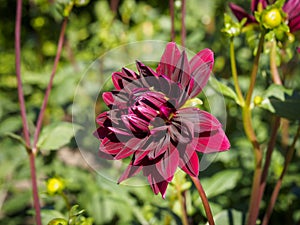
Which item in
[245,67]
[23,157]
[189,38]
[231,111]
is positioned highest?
[189,38]

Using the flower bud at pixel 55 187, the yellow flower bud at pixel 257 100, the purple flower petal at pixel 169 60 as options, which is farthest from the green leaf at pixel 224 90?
the flower bud at pixel 55 187

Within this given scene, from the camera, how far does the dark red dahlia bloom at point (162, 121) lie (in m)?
0.59

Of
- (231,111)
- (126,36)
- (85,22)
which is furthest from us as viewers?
(85,22)

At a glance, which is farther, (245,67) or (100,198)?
(245,67)

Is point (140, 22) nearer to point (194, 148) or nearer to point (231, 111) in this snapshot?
point (231, 111)

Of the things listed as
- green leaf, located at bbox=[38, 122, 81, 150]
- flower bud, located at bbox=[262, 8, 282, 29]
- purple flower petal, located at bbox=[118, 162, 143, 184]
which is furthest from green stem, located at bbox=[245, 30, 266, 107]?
green leaf, located at bbox=[38, 122, 81, 150]

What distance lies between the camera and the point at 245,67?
1.58 m

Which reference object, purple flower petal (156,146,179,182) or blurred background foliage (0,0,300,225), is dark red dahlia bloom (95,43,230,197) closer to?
purple flower petal (156,146,179,182)

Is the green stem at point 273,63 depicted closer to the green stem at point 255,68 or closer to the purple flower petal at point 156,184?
the green stem at point 255,68

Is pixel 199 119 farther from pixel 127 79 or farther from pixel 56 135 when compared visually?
pixel 56 135

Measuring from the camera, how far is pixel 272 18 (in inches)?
29.6

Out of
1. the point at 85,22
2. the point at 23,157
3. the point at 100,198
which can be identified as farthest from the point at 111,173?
the point at 85,22

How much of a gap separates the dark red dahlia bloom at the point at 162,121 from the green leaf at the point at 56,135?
41 cm

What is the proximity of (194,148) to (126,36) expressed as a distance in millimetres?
1188
